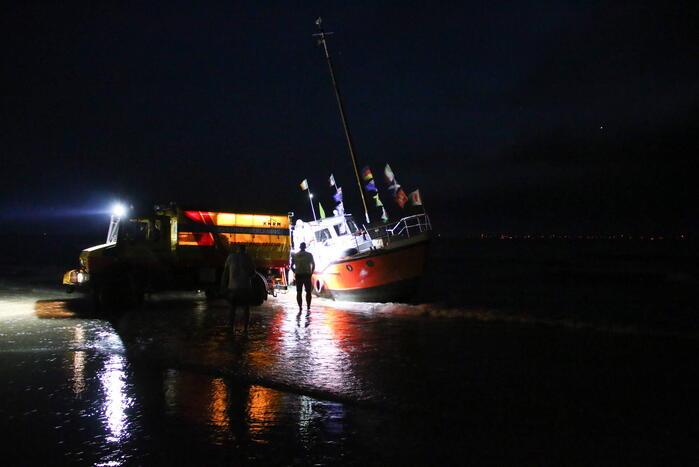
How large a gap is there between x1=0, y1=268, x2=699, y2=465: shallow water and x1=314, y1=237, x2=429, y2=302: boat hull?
218 inches

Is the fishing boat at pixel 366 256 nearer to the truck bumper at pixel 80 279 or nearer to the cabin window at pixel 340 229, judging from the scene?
the cabin window at pixel 340 229

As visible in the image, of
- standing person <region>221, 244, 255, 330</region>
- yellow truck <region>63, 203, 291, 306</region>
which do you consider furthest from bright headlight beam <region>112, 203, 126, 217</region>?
standing person <region>221, 244, 255, 330</region>

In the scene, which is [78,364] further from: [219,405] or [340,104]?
[340,104]

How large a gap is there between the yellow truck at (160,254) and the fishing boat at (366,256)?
2.37 meters

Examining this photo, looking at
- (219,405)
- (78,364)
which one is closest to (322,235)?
(78,364)

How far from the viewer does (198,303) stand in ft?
54.9

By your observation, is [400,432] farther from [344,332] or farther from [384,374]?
[344,332]

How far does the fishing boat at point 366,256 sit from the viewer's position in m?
17.0

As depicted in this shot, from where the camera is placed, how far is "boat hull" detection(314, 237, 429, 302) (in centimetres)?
1694

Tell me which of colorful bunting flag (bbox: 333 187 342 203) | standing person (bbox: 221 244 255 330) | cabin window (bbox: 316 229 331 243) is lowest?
standing person (bbox: 221 244 255 330)

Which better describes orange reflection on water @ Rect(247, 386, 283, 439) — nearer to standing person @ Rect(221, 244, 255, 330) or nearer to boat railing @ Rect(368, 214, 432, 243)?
standing person @ Rect(221, 244, 255, 330)

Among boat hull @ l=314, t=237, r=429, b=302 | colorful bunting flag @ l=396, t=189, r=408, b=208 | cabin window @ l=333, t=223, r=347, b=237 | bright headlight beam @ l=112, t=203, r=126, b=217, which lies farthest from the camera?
cabin window @ l=333, t=223, r=347, b=237

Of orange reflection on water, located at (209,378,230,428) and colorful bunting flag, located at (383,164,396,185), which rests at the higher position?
colorful bunting flag, located at (383,164,396,185)

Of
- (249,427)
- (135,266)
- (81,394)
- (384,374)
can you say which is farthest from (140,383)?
(135,266)
